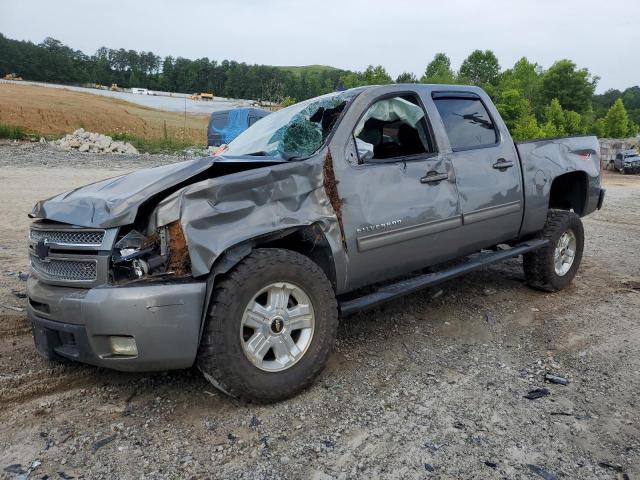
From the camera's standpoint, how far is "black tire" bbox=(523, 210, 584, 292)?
16.7ft

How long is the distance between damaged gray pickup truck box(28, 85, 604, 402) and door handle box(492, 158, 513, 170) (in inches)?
7.4

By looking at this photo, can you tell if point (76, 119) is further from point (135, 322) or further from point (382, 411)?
point (382, 411)

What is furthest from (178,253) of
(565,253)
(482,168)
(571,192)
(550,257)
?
(571,192)

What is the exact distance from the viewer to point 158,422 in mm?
2814

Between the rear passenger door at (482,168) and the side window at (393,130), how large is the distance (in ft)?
0.86

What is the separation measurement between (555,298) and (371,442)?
3260 mm

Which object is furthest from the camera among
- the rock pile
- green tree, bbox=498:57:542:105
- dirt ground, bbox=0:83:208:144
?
green tree, bbox=498:57:542:105

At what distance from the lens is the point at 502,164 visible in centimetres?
448

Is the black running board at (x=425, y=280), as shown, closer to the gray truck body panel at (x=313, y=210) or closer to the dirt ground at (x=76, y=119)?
the gray truck body panel at (x=313, y=210)

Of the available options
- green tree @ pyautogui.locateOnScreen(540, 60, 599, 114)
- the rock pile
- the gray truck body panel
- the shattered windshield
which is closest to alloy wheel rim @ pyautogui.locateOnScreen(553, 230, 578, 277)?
the gray truck body panel

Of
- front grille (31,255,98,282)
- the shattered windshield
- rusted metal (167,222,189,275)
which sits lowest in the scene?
front grille (31,255,98,282)

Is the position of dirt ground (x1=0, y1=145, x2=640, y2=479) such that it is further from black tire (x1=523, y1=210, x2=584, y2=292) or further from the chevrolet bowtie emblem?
the chevrolet bowtie emblem

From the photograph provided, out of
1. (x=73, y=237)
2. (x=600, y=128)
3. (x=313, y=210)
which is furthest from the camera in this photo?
(x=600, y=128)

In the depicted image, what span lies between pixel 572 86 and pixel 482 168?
205 feet
